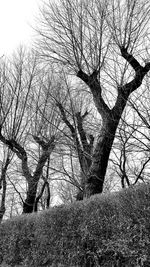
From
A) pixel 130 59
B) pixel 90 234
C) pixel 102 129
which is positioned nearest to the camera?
pixel 90 234

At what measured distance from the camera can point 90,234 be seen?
14.8 ft

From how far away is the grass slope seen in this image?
11.9ft

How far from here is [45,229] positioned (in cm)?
586

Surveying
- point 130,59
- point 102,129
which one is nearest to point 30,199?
point 102,129

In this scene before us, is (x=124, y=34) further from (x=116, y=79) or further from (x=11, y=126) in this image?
(x=11, y=126)

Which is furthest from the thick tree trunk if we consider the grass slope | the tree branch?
the tree branch

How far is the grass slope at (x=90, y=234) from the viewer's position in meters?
3.62

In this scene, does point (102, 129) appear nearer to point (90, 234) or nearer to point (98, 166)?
point (98, 166)

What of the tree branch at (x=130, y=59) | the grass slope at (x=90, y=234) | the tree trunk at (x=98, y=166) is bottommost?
the grass slope at (x=90, y=234)

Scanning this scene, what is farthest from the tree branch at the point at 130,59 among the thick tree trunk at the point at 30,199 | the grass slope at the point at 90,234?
the thick tree trunk at the point at 30,199

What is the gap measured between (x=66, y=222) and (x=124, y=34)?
4.33 m

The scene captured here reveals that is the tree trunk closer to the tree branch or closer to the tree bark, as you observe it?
the tree bark

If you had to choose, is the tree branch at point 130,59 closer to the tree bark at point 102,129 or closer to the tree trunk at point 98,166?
the tree bark at point 102,129

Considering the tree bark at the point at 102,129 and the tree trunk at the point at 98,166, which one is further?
the tree trunk at the point at 98,166
